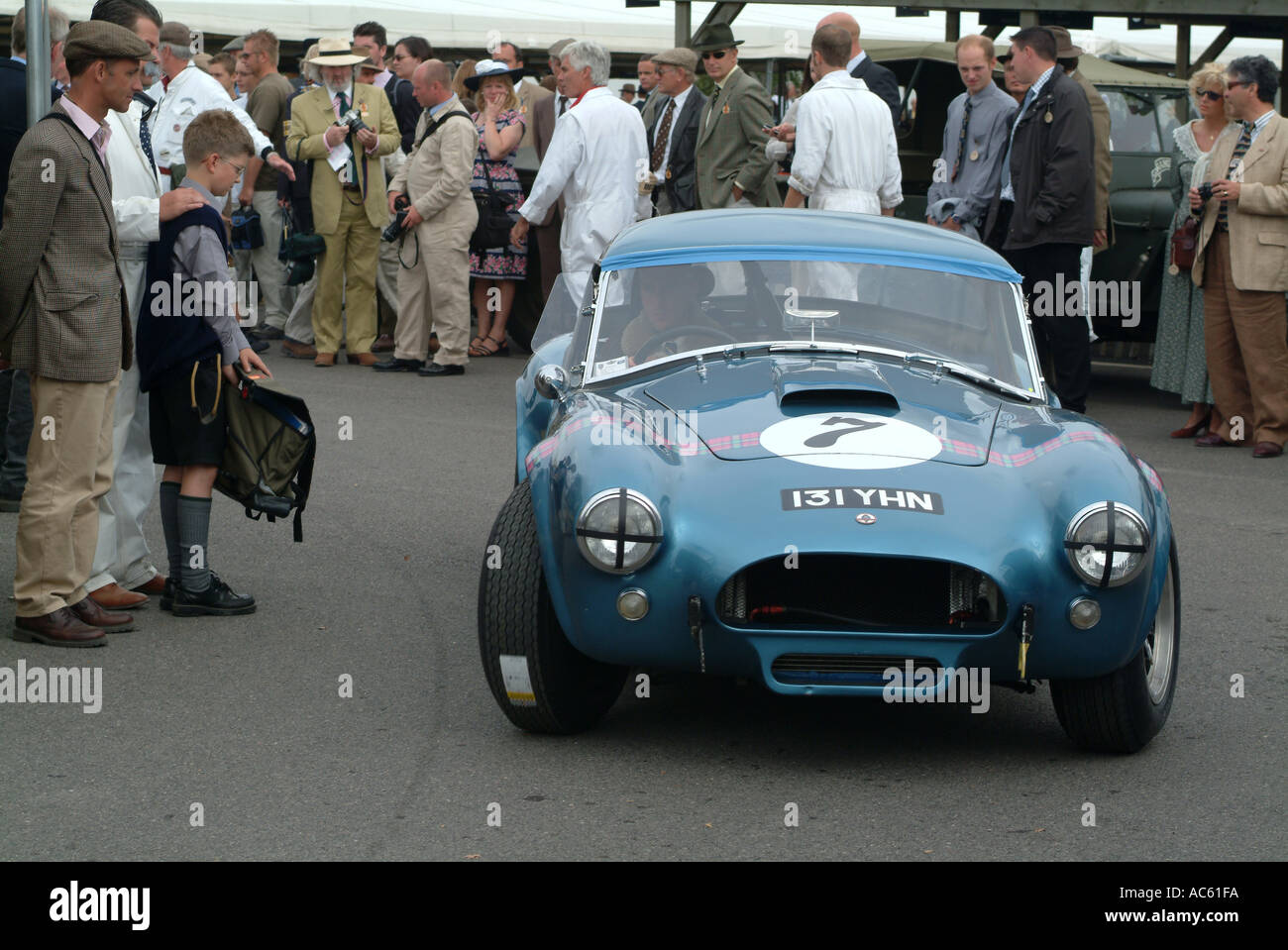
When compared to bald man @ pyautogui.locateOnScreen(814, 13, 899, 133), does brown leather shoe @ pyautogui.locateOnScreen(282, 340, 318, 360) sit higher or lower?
lower

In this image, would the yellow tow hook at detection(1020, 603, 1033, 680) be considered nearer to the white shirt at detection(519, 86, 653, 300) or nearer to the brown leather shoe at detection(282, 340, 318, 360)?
the white shirt at detection(519, 86, 653, 300)

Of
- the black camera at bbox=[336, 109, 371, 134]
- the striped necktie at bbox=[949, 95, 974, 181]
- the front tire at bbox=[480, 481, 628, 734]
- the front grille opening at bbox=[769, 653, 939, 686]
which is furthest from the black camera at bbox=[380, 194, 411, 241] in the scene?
the front grille opening at bbox=[769, 653, 939, 686]

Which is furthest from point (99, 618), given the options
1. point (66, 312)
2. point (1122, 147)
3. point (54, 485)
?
point (1122, 147)

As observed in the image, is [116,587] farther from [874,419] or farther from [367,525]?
[874,419]

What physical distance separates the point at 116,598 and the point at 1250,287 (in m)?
6.37

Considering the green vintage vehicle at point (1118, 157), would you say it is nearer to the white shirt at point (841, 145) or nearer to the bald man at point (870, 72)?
the bald man at point (870, 72)

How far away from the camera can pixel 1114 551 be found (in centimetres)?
446

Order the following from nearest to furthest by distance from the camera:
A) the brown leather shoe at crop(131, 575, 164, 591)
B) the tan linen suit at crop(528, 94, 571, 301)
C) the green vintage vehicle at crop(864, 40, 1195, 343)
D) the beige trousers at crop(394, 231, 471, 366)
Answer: the brown leather shoe at crop(131, 575, 164, 591)
the green vintage vehicle at crop(864, 40, 1195, 343)
the beige trousers at crop(394, 231, 471, 366)
the tan linen suit at crop(528, 94, 571, 301)

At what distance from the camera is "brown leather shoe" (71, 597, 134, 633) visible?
5938 millimetres

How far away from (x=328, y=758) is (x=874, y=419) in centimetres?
176

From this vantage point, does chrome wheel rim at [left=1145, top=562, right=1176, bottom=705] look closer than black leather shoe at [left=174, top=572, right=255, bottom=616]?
Yes

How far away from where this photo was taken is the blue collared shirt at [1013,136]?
32.4ft

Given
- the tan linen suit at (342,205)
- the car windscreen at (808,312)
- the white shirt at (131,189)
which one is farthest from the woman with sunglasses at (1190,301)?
the white shirt at (131,189)
